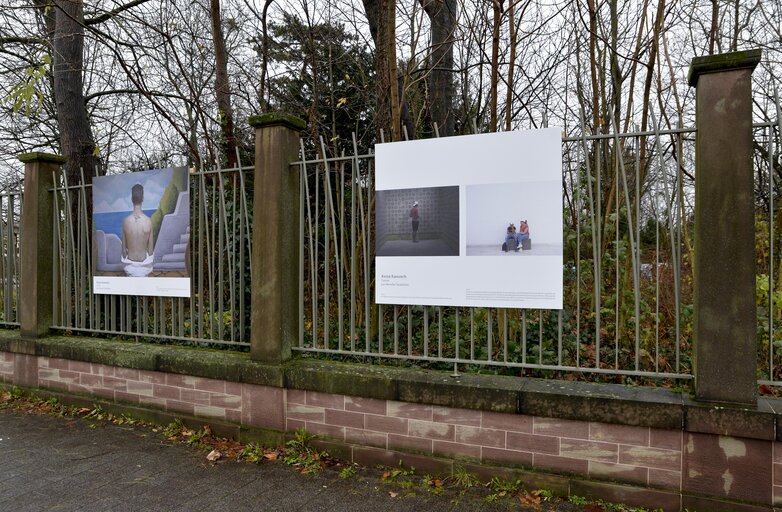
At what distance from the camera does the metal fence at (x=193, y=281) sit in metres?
4.49

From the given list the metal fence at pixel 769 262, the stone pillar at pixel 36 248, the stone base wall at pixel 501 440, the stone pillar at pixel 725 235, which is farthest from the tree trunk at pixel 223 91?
the metal fence at pixel 769 262

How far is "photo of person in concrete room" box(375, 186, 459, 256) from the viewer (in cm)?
362

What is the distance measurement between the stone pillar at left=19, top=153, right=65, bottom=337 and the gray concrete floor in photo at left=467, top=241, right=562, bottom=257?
4655 millimetres

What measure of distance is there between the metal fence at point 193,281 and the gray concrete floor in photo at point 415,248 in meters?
1.23

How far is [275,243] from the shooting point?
408 centimetres

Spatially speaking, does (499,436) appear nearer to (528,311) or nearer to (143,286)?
(528,311)

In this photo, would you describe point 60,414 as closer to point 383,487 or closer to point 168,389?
point 168,389

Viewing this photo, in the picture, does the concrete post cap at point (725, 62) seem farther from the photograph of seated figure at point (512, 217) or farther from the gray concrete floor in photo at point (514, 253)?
the gray concrete floor in photo at point (514, 253)

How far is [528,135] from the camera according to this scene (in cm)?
340

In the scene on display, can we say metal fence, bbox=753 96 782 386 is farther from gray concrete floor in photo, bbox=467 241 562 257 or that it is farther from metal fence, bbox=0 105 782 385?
gray concrete floor in photo, bbox=467 241 562 257

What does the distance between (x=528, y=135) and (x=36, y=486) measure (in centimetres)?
399

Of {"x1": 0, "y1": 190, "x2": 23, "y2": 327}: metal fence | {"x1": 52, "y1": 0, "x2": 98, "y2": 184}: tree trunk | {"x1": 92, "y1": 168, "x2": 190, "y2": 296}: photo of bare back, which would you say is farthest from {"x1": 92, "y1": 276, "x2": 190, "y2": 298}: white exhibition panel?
{"x1": 52, "y1": 0, "x2": 98, "y2": 184}: tree trunk

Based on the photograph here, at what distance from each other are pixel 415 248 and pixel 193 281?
7.19ft

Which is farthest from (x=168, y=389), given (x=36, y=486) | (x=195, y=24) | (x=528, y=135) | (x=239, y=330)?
(x=195, y=24)
